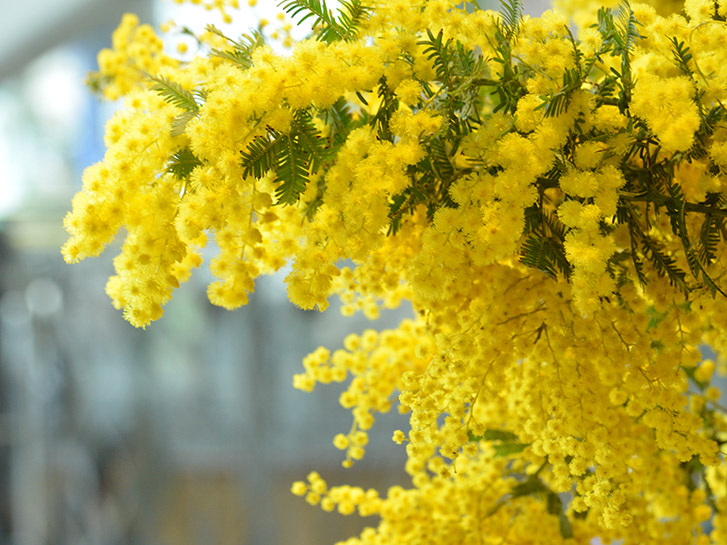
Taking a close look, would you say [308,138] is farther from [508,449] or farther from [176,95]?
[508,449]

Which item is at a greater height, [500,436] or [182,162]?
[182,162]

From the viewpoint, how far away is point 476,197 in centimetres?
48

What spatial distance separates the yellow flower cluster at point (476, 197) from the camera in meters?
0.47

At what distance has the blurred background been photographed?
2.62 meters

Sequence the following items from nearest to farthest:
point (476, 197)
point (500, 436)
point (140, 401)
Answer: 1. point (476, 197)
2. point (500, 436)
3. point (140, 401)

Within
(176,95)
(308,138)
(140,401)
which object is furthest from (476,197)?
(140,401)

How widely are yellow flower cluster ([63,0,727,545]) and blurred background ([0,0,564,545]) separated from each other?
2014 millimetres

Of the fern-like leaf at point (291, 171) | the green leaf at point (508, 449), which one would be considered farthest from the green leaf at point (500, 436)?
the fern-like leaf at point (291, 171)

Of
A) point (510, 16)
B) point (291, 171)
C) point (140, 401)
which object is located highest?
point (140, 401)

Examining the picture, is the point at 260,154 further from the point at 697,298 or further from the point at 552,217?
the point at 697,298

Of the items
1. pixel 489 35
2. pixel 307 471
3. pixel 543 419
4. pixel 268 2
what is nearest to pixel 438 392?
pixel 543 419

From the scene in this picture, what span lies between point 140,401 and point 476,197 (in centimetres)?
252

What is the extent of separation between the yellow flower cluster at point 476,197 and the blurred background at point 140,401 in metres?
2.01

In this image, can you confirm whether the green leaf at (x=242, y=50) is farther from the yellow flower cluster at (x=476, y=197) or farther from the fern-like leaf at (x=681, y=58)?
the fern-like leaf at (x=681, y=58)
